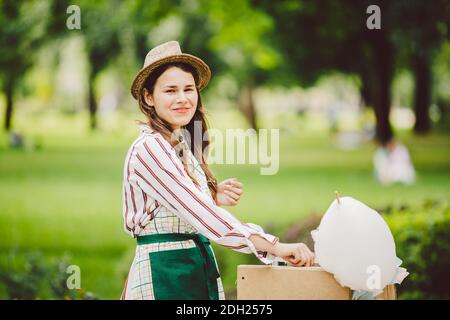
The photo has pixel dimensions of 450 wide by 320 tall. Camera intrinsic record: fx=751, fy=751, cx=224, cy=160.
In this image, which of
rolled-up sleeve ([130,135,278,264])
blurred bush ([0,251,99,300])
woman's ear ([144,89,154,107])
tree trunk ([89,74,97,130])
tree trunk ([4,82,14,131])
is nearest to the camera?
rolled-up sleeve ([130,135,278,264])

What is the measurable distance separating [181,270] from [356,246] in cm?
64

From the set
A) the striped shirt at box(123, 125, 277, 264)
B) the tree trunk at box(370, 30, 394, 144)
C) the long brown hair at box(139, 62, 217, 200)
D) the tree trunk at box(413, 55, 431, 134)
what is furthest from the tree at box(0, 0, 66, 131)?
the tree trunk at box(413, 55, 431, 134)

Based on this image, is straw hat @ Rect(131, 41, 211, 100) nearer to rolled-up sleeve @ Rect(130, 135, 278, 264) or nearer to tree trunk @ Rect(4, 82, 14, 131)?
rolled-up sleeve @ Rect(130, 135, 278, 264)

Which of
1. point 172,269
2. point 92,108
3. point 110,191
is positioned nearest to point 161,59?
point 172,269

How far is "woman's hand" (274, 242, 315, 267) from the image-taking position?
2.57 meters

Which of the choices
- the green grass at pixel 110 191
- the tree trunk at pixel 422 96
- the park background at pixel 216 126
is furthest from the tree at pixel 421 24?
the tree trunk at pixel 422 96

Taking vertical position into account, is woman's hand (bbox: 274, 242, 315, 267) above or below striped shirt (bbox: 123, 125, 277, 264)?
below

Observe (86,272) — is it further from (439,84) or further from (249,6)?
(439,84)

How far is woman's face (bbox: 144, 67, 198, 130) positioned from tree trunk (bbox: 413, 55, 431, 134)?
24001 mm

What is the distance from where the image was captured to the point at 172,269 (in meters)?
2.67

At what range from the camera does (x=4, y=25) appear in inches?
672

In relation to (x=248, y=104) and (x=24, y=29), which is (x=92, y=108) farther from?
(x=24, y=29)

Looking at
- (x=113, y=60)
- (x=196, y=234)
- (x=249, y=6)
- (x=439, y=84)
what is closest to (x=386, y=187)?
(x=249, y=6)

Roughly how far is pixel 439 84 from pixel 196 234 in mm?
37289
